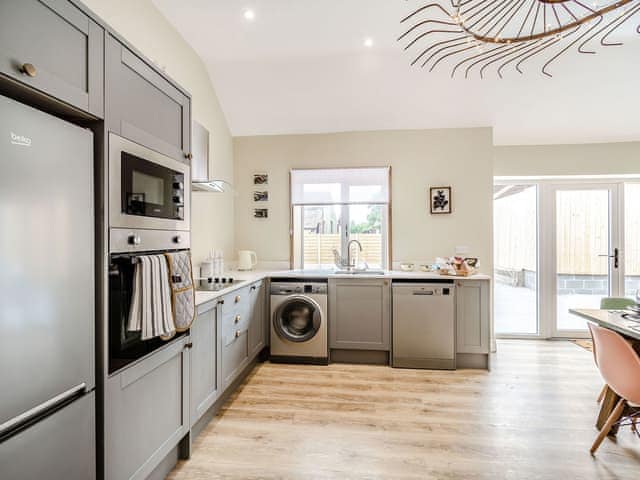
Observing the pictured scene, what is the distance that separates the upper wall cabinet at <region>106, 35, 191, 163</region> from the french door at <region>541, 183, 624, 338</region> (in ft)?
14.0

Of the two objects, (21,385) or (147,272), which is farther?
(147,272)

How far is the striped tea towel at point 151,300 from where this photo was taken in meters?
1.41

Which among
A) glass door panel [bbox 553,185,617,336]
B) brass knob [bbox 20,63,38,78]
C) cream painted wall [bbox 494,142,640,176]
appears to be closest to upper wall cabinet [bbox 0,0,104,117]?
brass knob [bbox 20,63,38,78]

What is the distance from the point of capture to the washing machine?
330 centimetres

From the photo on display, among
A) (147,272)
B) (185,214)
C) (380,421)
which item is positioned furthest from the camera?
(380,421)

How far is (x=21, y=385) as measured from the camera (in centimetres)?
95

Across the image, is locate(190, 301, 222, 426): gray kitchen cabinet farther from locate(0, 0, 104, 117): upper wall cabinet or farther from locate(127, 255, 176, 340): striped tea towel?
locate(0, 0, 104, 117): upper wall cabinet

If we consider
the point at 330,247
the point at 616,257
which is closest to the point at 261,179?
the point at 330,247

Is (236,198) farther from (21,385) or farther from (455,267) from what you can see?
(21,385)

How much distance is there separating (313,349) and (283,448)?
4.46 feet

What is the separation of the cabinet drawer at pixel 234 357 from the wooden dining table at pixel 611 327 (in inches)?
98.8

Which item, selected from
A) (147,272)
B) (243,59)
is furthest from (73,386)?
(243,59)

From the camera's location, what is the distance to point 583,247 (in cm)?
410

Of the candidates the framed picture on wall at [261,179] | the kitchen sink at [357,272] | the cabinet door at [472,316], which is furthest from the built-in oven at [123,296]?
the cabinet door at [472,316]
